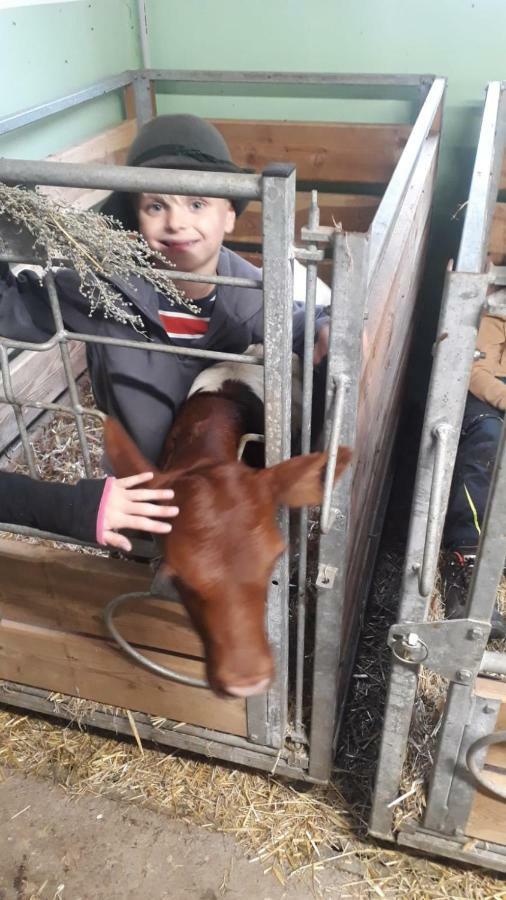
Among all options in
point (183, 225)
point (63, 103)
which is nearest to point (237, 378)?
point (183, 225)

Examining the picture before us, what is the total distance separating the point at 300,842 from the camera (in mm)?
1833

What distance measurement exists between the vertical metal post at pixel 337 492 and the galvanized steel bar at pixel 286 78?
2.42m

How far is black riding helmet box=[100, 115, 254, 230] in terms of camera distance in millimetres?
1653

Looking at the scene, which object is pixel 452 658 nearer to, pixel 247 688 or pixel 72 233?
pixel 247 688

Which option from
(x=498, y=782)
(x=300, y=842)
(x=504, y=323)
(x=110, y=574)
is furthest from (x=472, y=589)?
(x=504, y=323)

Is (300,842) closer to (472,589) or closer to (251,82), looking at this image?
(472,589)

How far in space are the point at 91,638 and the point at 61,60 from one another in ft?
7.92

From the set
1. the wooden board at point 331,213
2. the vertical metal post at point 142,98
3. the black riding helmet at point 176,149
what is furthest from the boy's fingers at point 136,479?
the vertical metal post at point 142,98

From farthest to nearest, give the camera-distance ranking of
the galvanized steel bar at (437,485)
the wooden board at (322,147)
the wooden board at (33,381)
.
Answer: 1. the wooden board at (322,147)
2. the wooden board at (33,381)
3. the galvanized steel bar at (437,485)

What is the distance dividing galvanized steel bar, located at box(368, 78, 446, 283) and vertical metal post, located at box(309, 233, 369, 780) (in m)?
0.13

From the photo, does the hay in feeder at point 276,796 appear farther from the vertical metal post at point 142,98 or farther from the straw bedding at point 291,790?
the vertical metal post at point 142,98

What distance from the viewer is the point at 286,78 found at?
3.24 m

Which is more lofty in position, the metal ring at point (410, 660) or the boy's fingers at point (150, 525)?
the boy's fingers at point (150, 525)

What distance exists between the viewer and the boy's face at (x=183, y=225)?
1639 millimetres
